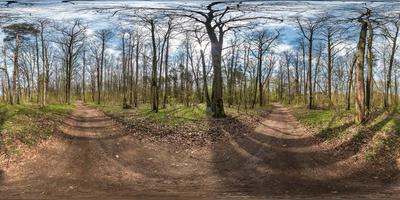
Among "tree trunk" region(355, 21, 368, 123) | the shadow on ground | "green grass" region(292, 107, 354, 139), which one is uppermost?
"tree trunk" region(355, 21, 368, 123)

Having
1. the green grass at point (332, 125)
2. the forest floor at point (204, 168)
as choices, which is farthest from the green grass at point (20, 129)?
the green grass at point (332, 125)

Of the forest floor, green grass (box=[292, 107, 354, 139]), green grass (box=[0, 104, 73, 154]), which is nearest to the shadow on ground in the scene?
the forest floor

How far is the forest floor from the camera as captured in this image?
36.1 feet

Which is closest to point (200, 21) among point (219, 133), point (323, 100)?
point (219, 133)

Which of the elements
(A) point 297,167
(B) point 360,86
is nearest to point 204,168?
(A) point 297,167

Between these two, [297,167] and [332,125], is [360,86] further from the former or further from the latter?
[297,167]

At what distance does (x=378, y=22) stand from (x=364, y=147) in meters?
10.5

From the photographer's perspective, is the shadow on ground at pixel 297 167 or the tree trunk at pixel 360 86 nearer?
A: the shadow on ground at pixel 297 167

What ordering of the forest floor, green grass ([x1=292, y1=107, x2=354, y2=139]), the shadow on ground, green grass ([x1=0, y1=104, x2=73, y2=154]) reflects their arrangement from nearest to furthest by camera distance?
the forest floor → the shadow on ground → green grass ([x1=0, y1=104, x2=73, y2=154]) → green grass ([x1=292, y1=107, x2=354, y2=139])

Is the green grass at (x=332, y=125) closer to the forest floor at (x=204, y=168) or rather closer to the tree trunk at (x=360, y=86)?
the tree trunk at (x=360, y=86)

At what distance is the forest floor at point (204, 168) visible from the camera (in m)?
11.0

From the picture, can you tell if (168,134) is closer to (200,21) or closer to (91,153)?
(91,153)

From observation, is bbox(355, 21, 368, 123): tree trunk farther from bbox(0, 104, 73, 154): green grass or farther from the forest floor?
bbox(0, 104, 73, 154): green grass

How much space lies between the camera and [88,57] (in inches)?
1495
